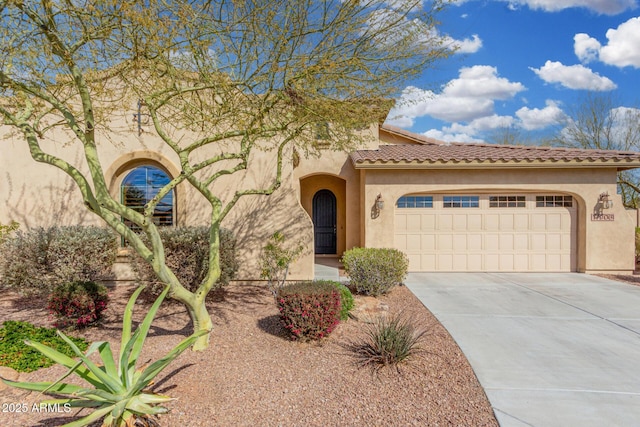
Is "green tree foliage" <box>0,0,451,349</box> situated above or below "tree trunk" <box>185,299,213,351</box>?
above

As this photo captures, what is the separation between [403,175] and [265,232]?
16.3 ft

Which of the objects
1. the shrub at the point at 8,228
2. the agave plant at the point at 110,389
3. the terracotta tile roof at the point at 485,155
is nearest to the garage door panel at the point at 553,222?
the terracotta tile roof at the point at 485,155

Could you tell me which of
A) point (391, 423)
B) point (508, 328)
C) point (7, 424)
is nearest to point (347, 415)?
point (391, 423)

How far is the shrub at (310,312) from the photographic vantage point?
207 inches

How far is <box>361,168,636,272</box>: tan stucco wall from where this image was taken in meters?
11.2

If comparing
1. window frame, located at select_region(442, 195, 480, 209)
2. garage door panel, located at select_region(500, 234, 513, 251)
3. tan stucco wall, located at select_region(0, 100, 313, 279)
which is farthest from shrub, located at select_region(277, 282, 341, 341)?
garage door panel, located at select_region(500, 234, 513, 251)

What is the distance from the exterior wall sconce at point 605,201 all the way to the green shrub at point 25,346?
13733 mm

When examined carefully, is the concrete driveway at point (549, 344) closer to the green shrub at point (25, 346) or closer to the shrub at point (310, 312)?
the shrub at point (310, 312)

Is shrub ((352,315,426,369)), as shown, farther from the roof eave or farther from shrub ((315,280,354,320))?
the roof eave

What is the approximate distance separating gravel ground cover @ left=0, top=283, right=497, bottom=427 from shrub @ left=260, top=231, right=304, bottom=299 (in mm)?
2091

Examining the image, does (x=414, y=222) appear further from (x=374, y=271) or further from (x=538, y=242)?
(x=374, y=271)

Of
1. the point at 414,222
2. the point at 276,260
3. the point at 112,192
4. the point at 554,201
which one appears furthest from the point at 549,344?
the point at 112,192

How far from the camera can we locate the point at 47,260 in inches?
295

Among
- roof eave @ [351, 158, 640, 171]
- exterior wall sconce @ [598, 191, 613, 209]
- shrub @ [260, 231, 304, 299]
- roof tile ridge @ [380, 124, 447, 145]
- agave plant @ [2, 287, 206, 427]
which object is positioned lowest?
agave plant @ [2, 287, 206, 427]
